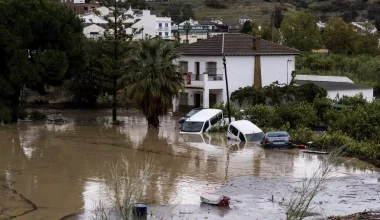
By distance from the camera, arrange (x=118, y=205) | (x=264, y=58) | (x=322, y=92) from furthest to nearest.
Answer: (x=264, y=58), (x=322, y=92), (x=118, y=205)

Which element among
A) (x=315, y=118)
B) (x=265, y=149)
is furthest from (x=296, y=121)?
(x=265, y=149)

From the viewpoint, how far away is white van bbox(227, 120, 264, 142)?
1276 inches

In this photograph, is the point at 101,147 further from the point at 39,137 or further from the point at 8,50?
the point at 8,50

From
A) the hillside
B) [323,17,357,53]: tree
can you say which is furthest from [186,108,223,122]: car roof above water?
the hillside

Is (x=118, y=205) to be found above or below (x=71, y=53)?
below

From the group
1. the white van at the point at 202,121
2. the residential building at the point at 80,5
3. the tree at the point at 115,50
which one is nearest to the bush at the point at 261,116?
the white van at the point at 202,121

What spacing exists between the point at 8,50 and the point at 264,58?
56.5ft

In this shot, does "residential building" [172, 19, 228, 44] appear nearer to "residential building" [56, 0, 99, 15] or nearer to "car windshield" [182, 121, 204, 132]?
"residential building" [56, 0, 99, 15]

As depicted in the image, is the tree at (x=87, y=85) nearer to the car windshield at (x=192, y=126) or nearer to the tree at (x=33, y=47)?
the tree at (x=33, y=47)

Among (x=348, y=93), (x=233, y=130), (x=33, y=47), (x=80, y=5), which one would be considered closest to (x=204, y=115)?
(x=233, y=130)

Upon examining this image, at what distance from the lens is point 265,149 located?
3020cm

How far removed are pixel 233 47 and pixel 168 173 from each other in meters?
21.9

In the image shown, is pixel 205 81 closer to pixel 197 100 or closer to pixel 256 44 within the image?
pixel 197 100

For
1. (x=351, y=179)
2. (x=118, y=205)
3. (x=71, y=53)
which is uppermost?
(x=71, y=53)
